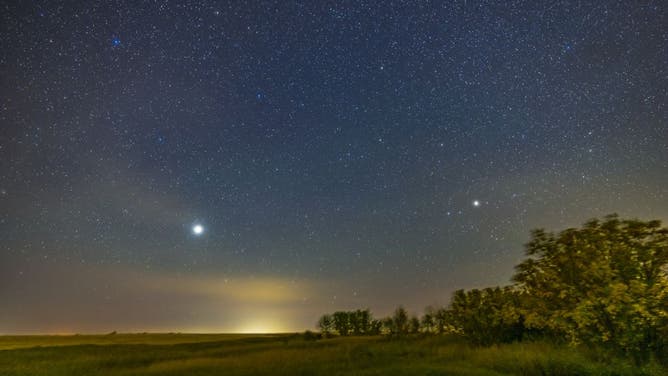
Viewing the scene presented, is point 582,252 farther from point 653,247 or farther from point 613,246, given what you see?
point 653,247

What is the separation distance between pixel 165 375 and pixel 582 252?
21.1 m

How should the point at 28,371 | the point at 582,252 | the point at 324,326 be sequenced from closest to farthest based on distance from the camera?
the point at 582,252 < the point at 28,371 < the point at 324,326

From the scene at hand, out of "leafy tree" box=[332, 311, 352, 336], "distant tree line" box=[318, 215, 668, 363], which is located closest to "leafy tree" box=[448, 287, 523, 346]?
"distant tree line" box=[318, 215, 668, 363]

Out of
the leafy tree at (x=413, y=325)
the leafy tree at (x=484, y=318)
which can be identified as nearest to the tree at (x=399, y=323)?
the leafy tree at (x=413, y=325)

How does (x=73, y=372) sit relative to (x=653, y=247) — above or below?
below

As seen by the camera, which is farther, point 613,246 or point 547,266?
point 547,266

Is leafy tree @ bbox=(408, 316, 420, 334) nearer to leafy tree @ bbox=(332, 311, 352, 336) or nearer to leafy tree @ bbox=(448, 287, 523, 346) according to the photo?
leafy tree @ bbox=(448, 287, 523, 346)

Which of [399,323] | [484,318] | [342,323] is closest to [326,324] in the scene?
[342,323]

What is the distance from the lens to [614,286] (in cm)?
1327

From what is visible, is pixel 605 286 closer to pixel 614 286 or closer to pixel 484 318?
pixel 614 286

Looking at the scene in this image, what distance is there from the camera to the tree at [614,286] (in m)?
13.5

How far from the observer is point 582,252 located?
15172 millimetres

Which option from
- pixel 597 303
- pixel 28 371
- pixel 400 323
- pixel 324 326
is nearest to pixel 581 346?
pixel 597 303

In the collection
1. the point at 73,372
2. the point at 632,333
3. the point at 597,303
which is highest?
the point at 597,303
